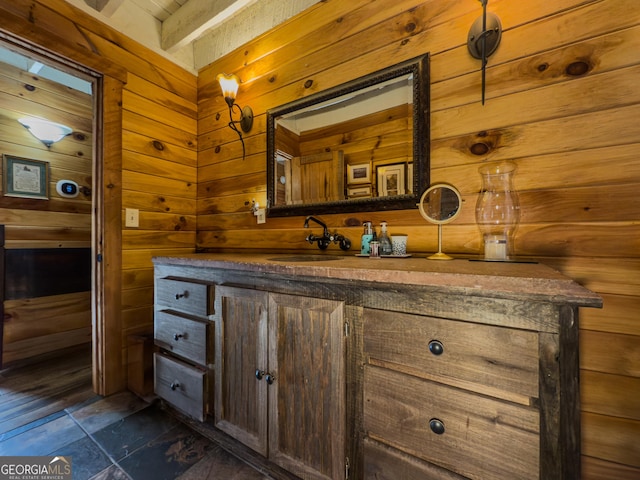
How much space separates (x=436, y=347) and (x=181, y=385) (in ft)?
4.13

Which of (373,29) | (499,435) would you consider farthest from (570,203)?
(373,29)

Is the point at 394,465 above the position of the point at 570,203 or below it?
below

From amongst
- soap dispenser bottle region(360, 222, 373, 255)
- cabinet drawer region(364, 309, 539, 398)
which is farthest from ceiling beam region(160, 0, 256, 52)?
cabinet drawer region(364, 309, 539, 398)

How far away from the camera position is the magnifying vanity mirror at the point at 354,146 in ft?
3.95

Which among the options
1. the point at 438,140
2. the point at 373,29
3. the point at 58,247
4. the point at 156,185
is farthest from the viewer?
the point at 58,247

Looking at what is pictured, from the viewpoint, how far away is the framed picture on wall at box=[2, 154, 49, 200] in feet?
6.60

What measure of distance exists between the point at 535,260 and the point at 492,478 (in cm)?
76

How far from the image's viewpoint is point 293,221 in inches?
63.5

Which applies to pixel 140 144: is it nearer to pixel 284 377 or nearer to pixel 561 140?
pixel 284 377

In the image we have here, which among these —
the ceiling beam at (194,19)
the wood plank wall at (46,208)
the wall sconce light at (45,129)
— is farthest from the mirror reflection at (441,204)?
the wall sconce light at (45,129)

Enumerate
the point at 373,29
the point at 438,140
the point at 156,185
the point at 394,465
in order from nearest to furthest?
1. the point at 394,465
2. the point at 438,140
3. the point at 373,29
4. the point at 156,185

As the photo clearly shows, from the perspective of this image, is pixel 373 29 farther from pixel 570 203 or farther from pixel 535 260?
pixel 535 260

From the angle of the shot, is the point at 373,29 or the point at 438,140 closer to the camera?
the point at 438,140

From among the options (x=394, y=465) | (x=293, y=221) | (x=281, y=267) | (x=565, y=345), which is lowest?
(x=394, y=465)
